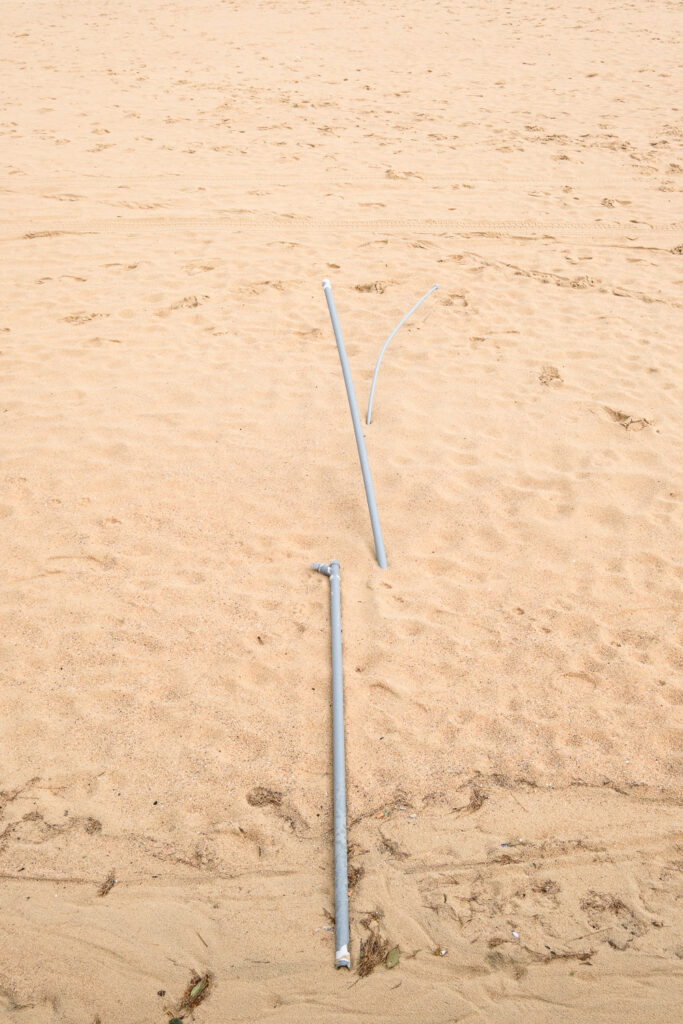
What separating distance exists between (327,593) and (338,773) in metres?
0.81

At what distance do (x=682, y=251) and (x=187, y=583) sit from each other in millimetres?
4681

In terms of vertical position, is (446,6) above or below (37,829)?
above

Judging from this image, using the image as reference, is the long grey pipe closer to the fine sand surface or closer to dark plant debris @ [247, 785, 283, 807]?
the fine sand surface

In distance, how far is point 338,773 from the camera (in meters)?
2.21

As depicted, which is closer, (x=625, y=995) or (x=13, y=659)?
(x=625, y=995)

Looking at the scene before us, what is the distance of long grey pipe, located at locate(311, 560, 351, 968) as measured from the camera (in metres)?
1.86

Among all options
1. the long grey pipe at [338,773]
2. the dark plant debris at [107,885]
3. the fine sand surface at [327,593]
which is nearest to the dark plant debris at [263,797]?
the fine sand surface at [327,593]

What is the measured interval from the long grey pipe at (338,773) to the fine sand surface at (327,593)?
0.18 ft

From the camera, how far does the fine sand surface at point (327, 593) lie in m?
1.90

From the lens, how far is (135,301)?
4.95 meters

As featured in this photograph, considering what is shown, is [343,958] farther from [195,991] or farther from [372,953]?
[195,991]

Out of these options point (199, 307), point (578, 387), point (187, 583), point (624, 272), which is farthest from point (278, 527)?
point (624, 272)

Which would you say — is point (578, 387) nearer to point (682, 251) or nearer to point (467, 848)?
point (682, 251)

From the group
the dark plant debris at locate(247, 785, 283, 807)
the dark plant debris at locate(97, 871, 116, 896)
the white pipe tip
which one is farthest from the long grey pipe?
the dark plant debris at locate(97, 871, 116, 896)
